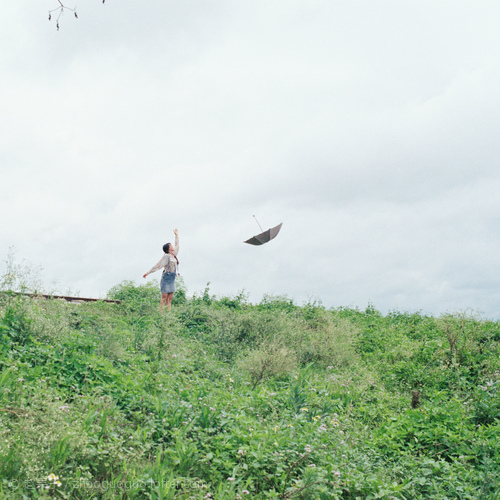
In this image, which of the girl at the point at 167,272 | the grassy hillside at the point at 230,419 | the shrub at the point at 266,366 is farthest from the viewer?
the girl at the point at 167,272

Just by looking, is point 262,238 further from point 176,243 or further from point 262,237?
point 176,243

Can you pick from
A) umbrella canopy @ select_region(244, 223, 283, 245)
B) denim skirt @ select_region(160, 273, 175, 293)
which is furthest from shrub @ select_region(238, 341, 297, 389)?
umbrella canopy @ select_region(244, 223, 283, 245)

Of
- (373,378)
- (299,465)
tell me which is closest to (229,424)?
(299,465)

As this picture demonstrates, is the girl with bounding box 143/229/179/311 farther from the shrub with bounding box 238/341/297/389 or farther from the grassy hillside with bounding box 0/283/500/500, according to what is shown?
the shrub with bounding box 238/341/297/389

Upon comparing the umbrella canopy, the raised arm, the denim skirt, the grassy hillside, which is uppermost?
the umbrella canopy

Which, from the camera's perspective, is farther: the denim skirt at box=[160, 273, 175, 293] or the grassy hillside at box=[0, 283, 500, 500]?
the denim skirt at box=[160, 273, 175, 293]

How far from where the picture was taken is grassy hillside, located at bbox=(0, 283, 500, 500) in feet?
14.9

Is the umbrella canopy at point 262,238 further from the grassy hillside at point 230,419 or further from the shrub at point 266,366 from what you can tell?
the shrub at point 266,366

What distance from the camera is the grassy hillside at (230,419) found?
179 inches

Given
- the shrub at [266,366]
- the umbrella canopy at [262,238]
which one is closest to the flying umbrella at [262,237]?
the umbrella canopy at [262,238]

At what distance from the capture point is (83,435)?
4637 mm

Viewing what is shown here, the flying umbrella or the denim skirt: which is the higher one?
the flying umbrella

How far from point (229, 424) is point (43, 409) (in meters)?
2.14

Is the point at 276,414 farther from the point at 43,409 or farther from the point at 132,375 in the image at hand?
the point at 43,409
